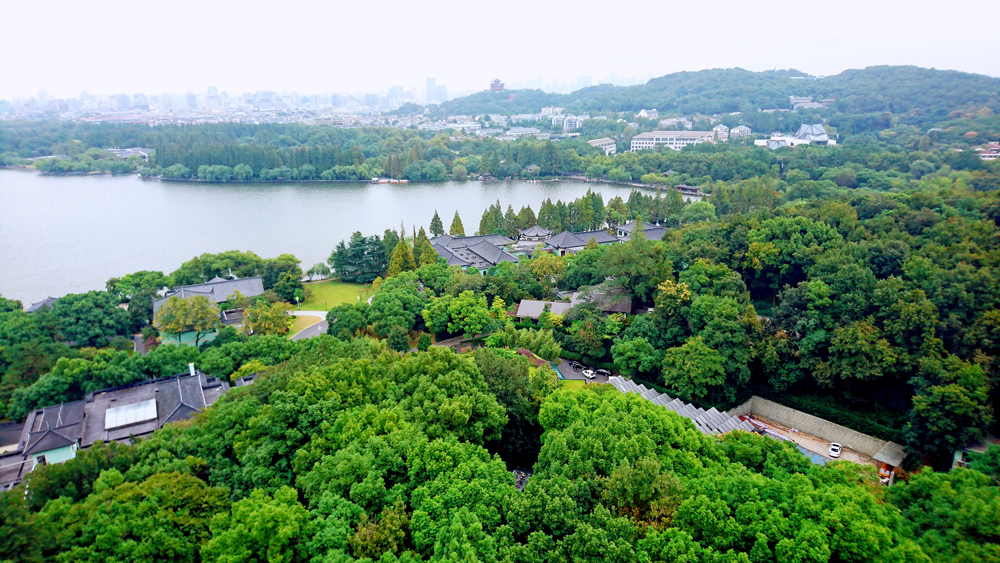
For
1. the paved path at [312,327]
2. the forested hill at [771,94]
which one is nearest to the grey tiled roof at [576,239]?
the paved path at [312,327]

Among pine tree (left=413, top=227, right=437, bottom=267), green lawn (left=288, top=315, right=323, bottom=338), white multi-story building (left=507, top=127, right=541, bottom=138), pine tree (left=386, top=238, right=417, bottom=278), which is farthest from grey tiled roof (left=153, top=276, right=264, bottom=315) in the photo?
white multi-story building (left=507, top=127, right=541, bottom=138)

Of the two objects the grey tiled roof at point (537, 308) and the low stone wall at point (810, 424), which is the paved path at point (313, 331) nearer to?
the grey tiled roof at point (537, 308)

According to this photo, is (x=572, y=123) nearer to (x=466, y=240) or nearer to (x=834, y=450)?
(x=466, y=240)

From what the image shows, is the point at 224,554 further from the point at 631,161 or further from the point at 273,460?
the point at 631,161

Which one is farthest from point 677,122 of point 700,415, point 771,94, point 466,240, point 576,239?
point 700,415

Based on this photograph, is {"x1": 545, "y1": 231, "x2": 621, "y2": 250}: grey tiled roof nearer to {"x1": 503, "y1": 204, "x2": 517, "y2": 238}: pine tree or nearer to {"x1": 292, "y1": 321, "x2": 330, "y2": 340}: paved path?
{"x1": 503, "y1": 204, "x2": 517, "y2": 238}: pine tree

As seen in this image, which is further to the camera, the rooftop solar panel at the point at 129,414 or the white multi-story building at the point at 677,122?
the white multi-story building at the point at 677,122

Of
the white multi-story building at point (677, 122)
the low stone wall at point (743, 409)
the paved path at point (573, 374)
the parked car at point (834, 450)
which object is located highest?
the white multi-story building at point (677, 122)

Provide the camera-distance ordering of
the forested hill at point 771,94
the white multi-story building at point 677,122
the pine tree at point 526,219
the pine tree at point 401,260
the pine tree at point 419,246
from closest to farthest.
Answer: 1. the pine tree at point 401,260
2. the pine tree at point 419,246
3. the pine tree at point 526,219
4. the forested hill at point 771,94
5. the white multi-story building at point 677,122
